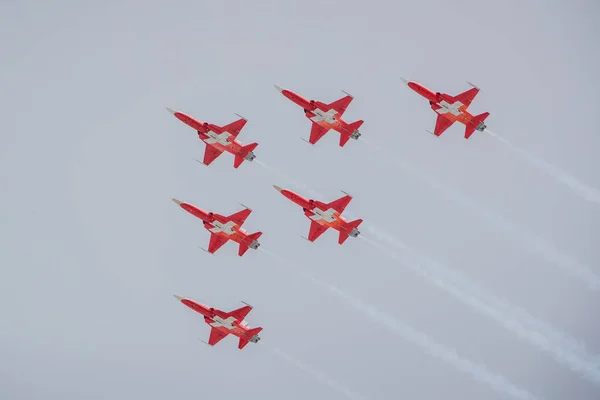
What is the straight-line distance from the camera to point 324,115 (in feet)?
390

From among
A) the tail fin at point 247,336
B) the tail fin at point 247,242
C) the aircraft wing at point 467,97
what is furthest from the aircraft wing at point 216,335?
the aircraft wing at point 467,97

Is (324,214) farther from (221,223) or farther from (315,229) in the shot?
(221,223)

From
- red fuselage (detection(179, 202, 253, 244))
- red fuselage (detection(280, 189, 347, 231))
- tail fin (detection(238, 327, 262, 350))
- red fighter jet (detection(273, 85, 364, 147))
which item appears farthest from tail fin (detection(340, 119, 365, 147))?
tail fin (detection(238, 327, 262, 350))

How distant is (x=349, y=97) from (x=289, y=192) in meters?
8.89

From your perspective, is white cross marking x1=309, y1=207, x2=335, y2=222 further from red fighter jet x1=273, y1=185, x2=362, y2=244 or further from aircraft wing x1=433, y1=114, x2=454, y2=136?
aircraft wing x1=433, y1=114, x2=454, y2=136

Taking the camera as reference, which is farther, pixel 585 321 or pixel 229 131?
pixel 585 321

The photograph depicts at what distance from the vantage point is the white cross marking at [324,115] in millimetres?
118625

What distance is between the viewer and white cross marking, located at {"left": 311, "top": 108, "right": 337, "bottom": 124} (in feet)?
389

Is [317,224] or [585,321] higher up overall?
[585,321]

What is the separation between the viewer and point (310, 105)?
118688mm

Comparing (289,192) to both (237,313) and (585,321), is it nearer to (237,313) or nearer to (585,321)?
(237,313)

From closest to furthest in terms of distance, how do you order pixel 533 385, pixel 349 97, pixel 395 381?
pixel 349 97, pixel 395 381, pixel 533 385

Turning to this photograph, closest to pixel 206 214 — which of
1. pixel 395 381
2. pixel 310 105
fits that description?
pixel 310 105

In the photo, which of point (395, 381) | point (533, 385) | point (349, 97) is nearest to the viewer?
point (349, 97)
